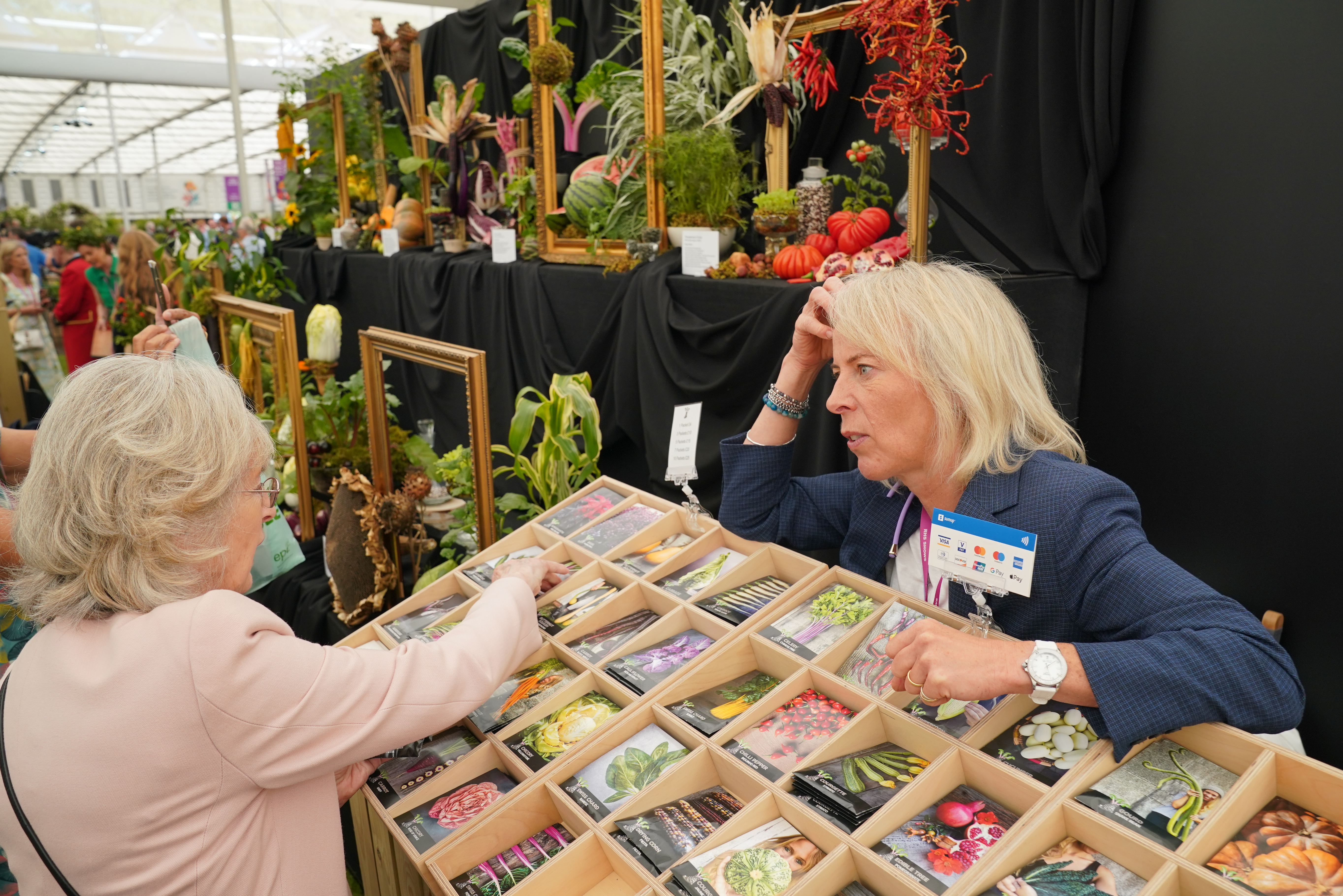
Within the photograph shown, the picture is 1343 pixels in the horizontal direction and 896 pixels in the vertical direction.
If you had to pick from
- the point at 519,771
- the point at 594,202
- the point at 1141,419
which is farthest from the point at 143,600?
the point at 594,202

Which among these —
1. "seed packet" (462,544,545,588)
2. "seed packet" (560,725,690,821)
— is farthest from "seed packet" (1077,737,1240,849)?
"seed packet" (462,544,545,588)

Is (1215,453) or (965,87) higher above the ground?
(965,87)

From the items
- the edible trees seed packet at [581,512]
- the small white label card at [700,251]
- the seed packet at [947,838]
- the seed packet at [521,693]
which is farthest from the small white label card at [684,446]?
the small white label card at [700,251]

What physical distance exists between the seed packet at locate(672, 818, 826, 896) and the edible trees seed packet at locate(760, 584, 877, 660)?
0.28 metres

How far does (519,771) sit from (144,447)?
63 centimetres

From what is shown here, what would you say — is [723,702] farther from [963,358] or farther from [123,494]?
[123,494]

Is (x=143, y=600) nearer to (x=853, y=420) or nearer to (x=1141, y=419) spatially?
(x=853, y=420)

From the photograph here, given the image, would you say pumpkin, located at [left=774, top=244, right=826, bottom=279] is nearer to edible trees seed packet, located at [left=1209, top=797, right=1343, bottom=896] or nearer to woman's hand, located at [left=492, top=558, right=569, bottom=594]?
woman's hand, located at [left=492, top=558, right=569, bottom=594]

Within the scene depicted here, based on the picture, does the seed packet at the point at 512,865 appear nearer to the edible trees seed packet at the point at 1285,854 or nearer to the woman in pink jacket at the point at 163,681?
the woman in pink jacket at the point at 163,681

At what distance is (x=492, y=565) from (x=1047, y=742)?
106cm

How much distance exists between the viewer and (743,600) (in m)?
1.40

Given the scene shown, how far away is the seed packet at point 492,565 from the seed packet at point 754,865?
29.4 inches

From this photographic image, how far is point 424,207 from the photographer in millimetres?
5332

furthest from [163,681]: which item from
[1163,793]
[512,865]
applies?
[1163,793]
